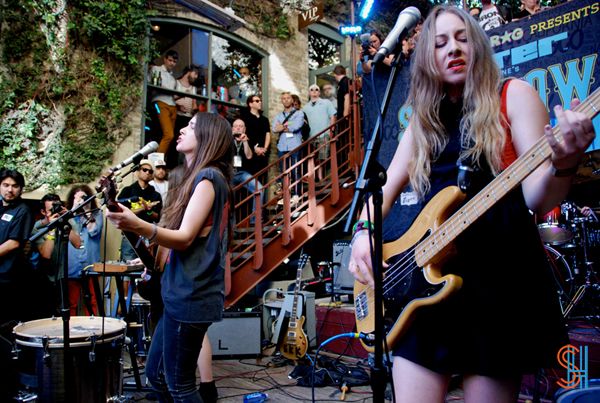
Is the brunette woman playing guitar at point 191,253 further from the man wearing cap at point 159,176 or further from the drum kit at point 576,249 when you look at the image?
the man wearing cap at point 159,176

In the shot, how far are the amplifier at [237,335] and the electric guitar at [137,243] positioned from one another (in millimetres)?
2872

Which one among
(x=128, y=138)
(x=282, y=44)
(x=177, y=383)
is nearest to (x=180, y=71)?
(x=128, y=138)

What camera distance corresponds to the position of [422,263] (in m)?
1.49

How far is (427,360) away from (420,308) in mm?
172

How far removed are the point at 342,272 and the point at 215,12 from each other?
5.87m

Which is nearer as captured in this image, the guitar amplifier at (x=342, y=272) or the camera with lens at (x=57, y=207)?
the camera with lens at (x=57, y=207)

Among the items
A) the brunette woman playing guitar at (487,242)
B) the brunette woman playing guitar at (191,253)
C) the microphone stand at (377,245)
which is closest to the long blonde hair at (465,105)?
the brunette woman playing guitar at (487,242)

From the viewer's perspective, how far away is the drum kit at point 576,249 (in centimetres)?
552

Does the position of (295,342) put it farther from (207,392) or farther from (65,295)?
(65,295)

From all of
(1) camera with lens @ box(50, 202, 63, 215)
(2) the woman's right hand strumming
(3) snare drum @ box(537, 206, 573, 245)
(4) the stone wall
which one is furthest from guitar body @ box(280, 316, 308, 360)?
(4) the stone wall

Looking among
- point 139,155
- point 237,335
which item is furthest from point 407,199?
point 139,155

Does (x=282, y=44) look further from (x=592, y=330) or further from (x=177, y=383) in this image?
(x=177, y=383)

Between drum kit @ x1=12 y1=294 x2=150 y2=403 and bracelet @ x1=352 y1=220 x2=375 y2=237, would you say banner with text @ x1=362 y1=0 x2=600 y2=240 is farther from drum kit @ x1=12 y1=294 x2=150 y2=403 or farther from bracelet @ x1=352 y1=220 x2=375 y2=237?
drum kit @ x1=12 y1=294 x2=150 y2=403

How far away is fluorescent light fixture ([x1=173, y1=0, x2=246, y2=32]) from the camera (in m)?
Result: 7.96
